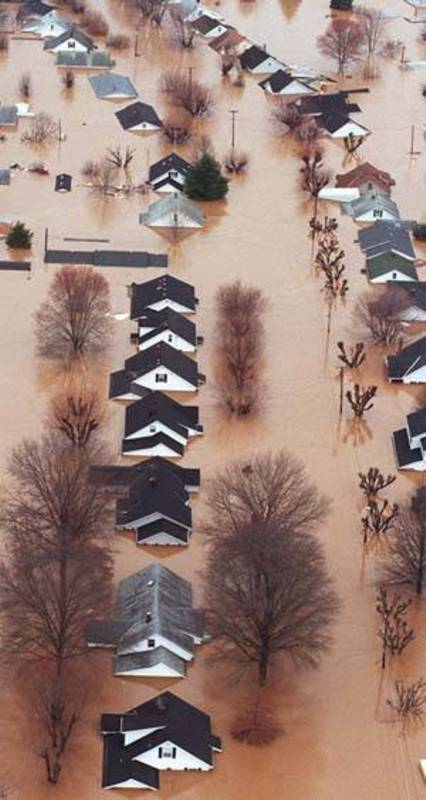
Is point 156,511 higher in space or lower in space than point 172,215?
lower

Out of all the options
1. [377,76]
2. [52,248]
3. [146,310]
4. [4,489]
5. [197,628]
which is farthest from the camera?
[377,76]

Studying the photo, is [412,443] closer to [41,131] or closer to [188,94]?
[41,131]

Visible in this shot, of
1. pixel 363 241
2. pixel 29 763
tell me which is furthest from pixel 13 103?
pixel 29 763

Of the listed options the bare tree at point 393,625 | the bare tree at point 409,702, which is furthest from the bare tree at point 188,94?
the bare tree at point 409,702

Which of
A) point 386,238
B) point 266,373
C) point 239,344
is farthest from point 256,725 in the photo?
point 386,238

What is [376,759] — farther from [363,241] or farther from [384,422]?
[363,241]

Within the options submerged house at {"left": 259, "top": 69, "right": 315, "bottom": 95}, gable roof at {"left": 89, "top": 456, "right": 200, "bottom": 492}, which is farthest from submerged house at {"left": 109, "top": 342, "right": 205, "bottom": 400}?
submerged house at {"left": 259, "top": 69, "right": 315, "bottom": 95}

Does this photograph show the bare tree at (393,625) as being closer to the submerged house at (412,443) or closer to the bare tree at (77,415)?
the submerged house at (412,443)

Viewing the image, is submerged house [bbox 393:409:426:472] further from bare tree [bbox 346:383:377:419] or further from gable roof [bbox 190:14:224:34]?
gable roof [bbox 190:14:224:34]
